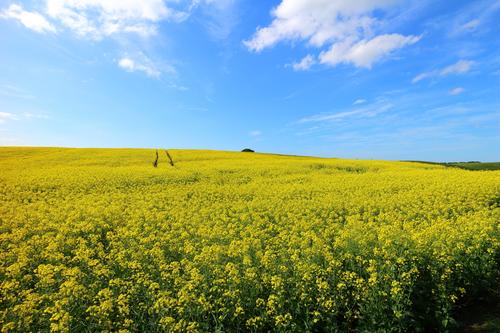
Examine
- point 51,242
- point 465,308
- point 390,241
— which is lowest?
point 465,308

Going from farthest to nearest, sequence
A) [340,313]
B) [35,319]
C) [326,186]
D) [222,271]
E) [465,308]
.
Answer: [326,186], [465,308], [222,271], [340,313], [35,319]

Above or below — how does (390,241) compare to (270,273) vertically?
above

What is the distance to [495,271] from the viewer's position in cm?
830

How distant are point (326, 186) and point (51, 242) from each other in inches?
625

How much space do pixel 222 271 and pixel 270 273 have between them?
1.12 metres

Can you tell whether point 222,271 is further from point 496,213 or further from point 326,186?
point 326,186

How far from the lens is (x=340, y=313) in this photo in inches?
269

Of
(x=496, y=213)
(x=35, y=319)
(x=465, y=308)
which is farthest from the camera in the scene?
(x=496, y=213)

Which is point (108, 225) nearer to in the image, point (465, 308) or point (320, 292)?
point (320, 292)

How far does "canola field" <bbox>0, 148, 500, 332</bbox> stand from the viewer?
6.18 metres

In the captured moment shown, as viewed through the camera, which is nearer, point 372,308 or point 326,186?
point 372,308

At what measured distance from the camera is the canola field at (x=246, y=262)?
618 centimetres

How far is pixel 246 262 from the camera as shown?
764 centimetres

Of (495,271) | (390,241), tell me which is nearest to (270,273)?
(390,241)
